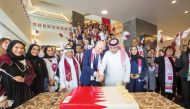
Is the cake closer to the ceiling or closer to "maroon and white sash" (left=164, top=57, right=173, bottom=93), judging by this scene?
"maroon and white sash" (left=164, top=57, right=173, bottom=93)

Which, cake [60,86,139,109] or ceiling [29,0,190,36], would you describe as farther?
ceiling [29,0,190,36]

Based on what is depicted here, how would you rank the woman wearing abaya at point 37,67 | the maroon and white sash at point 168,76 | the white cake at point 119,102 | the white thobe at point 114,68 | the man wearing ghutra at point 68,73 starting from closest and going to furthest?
the white cake at point 119,102, the white thobe at point 114,68, the woman wearing abaya at point 37,67, the man wearing ghutra at point 68,73, the maroon and white sash at point 168,76

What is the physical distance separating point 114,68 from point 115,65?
1.8 inches

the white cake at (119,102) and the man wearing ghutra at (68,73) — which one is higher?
the man wearing ghutra at (68,73)

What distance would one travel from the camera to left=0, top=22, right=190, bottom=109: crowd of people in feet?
8.34

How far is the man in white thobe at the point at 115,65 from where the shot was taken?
3.15 m

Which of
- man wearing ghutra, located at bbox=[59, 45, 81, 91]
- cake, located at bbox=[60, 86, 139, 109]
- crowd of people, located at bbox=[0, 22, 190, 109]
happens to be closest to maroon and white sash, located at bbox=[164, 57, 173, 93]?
crowd of people, located at bbox=[0, 22, 190, 109]

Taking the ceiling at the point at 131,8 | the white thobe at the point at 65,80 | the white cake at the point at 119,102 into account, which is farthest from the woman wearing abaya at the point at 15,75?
the ceiling at the point at 131,8

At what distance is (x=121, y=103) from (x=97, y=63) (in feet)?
5.73

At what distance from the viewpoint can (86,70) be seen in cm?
335

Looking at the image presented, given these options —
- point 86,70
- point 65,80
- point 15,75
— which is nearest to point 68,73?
point 65,80

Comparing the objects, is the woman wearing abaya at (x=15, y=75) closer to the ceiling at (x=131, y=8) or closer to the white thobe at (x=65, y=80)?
the white thobe at (x=65, y=80)

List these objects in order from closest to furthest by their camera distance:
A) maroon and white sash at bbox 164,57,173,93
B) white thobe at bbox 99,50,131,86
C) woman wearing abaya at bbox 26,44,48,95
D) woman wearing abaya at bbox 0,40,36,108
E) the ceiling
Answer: woman wearing abaya at bbox 0,40,36,108 < white thobe at bbox 99,50,131,86 < woman wearing abaya at bbox 26,44,48,95 < maroon and white sash at bbox 164,57,173,93 < the ceiling

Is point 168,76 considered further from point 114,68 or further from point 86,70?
point 86,70
